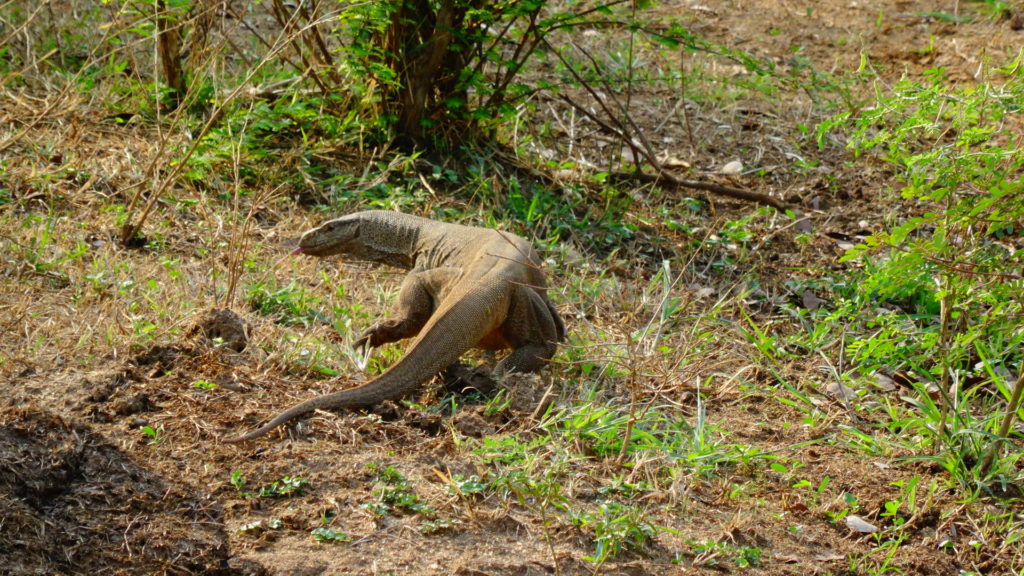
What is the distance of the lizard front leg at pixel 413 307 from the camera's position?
15.5 feet

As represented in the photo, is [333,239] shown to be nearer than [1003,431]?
No

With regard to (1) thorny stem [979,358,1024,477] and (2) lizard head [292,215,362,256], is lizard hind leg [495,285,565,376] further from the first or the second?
(1) thorny stem [979,358,1024,477]

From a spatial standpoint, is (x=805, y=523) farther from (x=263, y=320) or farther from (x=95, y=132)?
(x=95, y=132)

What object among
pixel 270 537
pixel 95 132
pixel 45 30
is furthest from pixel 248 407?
pixel 45 30

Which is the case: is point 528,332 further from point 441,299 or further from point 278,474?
point 278,474

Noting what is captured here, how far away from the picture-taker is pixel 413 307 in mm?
4816

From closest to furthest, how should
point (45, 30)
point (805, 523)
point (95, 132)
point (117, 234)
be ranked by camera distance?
point (805, 523) → point (117, 234) → point (95, 132) → point (45, 30)

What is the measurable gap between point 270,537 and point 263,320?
5.63 ft

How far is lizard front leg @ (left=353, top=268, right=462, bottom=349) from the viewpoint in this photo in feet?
15.5

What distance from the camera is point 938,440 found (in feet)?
13.9

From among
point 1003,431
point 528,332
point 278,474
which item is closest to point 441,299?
point 528,332

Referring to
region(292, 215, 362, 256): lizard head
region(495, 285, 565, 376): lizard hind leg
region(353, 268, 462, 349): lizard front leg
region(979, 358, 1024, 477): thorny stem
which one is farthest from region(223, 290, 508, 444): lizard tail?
region(979, 358, 1024, 477): thorny stem

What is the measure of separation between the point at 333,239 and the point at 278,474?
202 centimetres

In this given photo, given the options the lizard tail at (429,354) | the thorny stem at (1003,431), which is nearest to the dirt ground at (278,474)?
the lizard tail at (429,354)
